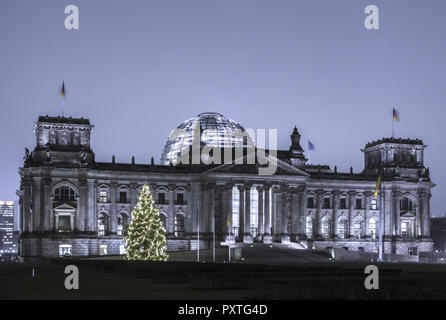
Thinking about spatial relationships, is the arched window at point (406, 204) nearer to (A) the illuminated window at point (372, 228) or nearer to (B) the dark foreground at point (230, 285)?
(A) the illuminated window at point (372, 228)

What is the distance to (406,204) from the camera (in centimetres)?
13300

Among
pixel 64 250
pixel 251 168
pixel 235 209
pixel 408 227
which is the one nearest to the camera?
pixel 64 250

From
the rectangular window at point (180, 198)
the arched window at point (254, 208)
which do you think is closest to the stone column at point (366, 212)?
the arched window at point (254, 208)

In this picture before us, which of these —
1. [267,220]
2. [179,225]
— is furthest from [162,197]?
[267,220]

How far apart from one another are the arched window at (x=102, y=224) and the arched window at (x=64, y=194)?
5436 millimetres

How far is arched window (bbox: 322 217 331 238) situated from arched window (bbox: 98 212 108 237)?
119ft

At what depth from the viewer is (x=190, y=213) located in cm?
11862

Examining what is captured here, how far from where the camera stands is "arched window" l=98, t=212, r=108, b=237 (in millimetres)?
114688

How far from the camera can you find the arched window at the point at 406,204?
13262cm

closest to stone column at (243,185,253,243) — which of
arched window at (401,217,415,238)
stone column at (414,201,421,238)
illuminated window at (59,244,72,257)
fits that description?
illuminated window at (59,244,72,257)

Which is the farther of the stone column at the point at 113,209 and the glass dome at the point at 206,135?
the glass dome at the point at 206,135

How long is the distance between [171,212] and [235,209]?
388 inches

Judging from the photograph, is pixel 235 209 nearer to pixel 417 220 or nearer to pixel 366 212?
pixel 366 212
